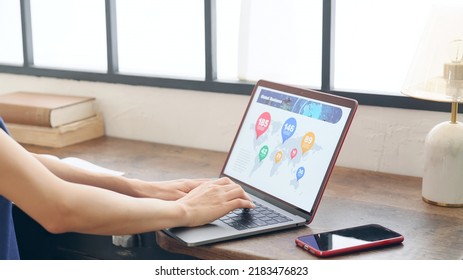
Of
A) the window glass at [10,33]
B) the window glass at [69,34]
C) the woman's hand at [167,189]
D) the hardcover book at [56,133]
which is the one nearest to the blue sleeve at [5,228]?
the woman's hand at [167,189]

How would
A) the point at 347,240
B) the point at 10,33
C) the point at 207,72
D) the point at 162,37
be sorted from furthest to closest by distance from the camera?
the point at 10,33
the point at 162,37
the point at 207,72
the point at 347,240

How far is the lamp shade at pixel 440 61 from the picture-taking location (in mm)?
1541

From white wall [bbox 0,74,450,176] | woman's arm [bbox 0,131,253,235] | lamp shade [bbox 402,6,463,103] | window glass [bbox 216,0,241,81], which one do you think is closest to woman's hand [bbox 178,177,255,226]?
woman's arm [bbox 0,131,253,235]

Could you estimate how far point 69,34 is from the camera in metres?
2.54

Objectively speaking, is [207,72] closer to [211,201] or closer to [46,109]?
[46,109]

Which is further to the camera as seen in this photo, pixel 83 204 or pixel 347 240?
pixel 347 240

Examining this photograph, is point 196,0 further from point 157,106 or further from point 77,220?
point 77,220

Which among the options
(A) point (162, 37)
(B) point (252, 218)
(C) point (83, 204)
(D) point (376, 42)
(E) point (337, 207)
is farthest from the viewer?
(A) point (162, 37)

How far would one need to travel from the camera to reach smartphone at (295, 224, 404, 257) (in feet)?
4.37

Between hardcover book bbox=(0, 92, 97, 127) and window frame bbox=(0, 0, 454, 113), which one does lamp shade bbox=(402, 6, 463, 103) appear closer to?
window frame bbox=(0, 0, 454, 113)

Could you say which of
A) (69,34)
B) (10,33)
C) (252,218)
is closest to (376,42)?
(252,218)

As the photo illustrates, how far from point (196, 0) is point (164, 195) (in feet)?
2.88

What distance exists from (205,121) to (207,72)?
0.15 meters
